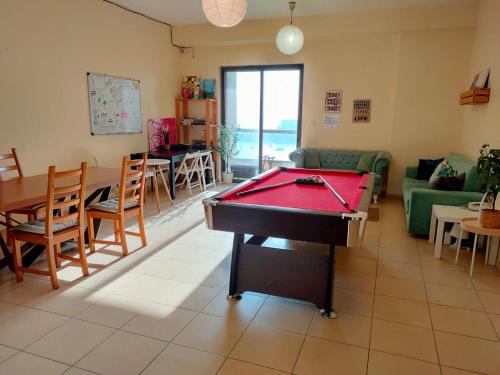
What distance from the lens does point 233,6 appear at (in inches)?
122

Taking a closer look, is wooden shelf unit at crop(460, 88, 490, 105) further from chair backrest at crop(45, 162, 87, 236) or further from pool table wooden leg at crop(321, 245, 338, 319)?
chair backrest at crop(45, 162, 87, 236)

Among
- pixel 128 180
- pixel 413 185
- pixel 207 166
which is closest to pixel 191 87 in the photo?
pixel 207 166

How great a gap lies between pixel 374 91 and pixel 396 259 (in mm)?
3579

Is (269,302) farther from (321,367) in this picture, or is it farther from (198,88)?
(198,88)

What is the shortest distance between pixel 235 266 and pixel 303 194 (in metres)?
0.84

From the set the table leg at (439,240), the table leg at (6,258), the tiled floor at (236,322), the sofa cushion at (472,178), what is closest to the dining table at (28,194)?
the table leg at (6,258)

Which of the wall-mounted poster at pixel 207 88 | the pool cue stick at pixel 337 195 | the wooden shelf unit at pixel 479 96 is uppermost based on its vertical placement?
the wall-mounted poster at pixel 207 88

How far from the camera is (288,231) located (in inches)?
91.8

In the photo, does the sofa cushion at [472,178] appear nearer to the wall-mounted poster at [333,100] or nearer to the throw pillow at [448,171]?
the throw pillow at [448,171]

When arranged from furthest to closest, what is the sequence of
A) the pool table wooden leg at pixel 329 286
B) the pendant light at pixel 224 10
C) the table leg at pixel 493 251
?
the table leg at pixel 493 251, the pendant light at pixel 224 10, the pool table wooden leg at pixel 329 286

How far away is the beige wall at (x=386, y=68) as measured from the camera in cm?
559

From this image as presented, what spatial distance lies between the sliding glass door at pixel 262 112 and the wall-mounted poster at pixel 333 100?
0.52 metres

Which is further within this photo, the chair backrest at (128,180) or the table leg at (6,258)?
the chair backrest at (128,180)

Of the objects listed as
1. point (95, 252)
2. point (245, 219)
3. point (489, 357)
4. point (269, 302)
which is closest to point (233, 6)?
point (245, 219)
